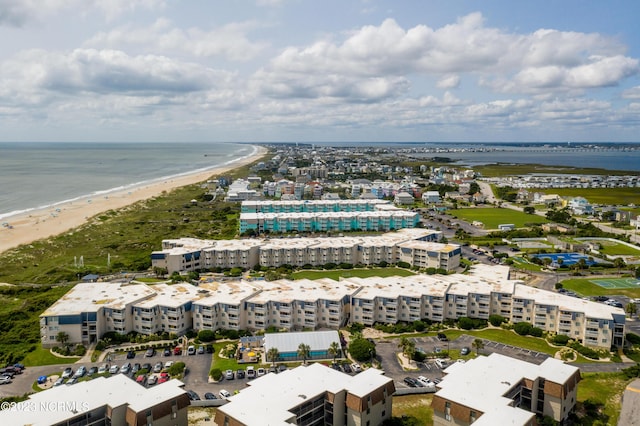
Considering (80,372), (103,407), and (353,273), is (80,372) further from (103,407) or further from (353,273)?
(353,273)

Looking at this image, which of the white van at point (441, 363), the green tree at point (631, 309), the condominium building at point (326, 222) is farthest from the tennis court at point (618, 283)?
the condominium building at point (326, 222)

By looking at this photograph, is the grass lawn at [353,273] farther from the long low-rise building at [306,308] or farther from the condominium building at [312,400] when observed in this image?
the condominium building at [312,400]

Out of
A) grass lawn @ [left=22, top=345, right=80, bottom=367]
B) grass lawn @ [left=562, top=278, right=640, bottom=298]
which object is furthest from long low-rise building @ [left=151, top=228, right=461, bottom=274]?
grass lawn @ [left=22, top=345, right=80, bottom=367]

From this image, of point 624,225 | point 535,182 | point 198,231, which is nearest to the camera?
point 198,231

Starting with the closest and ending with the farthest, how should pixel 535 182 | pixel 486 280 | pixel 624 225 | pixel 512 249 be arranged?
pixel 486 280 < pixel 512 249 < pixel 624 225 < pixel 535 182

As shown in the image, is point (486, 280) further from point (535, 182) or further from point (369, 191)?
point (535, 182)

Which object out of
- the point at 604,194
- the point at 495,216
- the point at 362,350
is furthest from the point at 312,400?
the point at 604,194

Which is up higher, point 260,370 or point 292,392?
point 292,392

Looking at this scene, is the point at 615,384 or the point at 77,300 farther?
the point at 77,300

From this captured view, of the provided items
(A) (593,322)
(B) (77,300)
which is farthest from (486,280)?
(B) (77,300)
